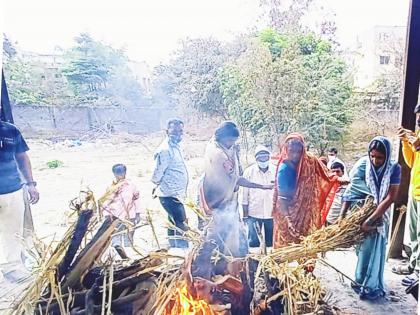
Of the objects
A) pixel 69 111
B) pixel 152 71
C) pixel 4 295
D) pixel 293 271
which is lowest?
pixel 4 295

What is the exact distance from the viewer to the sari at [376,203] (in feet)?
5.08

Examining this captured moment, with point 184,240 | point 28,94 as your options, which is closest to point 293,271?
point 184,240

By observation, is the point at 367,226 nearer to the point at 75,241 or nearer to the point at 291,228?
the point at 291,228

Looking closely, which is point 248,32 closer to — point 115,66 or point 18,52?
point 115,66

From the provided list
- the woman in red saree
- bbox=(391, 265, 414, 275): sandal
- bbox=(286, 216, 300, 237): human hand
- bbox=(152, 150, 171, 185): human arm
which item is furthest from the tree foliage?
bbox=(391, 265, 414, 275): sandal

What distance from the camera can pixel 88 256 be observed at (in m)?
1.16

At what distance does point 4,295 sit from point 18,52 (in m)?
0.86

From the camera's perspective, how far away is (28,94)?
1.53 m

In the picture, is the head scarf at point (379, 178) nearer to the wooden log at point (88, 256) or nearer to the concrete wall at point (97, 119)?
the concrete wall at point (97, 119)

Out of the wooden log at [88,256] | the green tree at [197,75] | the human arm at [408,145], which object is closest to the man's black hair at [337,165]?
the human arm at [408,145]

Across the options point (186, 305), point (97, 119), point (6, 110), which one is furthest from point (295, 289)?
point (6, 110)

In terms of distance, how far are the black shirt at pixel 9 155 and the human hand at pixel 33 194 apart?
0.04m

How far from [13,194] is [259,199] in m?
0.96

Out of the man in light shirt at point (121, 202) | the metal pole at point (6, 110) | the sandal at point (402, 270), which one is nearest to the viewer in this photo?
the man in light shirt at point (121, 202)
